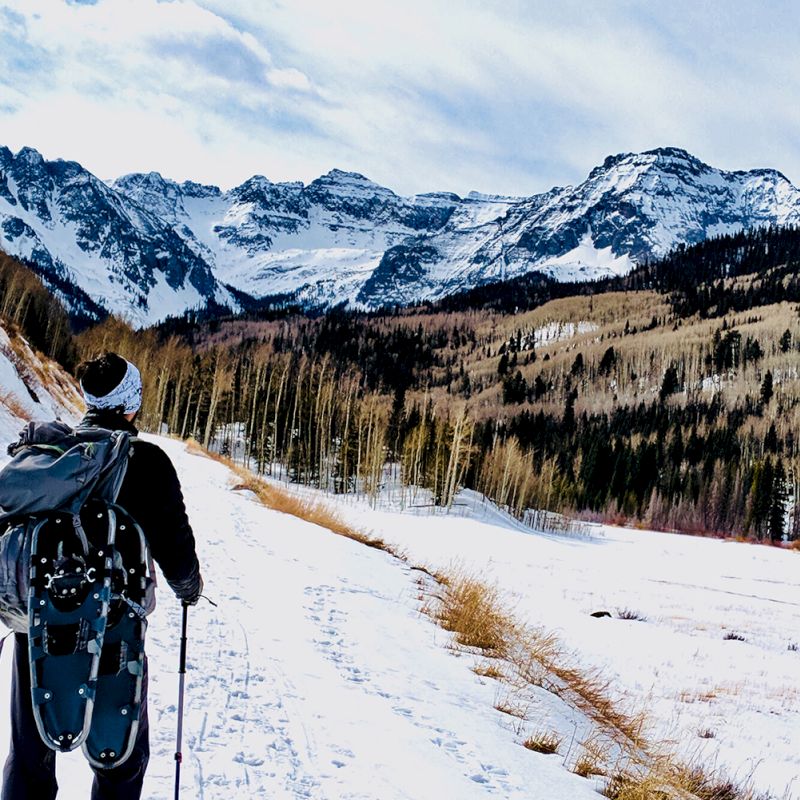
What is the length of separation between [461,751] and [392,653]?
2.33 metres

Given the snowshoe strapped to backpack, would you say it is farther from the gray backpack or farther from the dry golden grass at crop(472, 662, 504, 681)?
the dry golden grass at crop(472, 662, 504, 681)

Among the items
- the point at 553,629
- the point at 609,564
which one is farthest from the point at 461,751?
the point at 609,564

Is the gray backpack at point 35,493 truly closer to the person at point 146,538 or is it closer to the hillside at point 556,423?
the person at point 146,538

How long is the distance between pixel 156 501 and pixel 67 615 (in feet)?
1.90

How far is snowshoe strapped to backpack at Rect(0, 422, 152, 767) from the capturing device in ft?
8.37

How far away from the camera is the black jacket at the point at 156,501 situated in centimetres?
289

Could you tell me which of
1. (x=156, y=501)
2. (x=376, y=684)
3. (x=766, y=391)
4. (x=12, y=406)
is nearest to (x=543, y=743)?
(x=376, y=684)

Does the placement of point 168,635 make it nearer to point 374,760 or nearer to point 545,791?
point 374,760

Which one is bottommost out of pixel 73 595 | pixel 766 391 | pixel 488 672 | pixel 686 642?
pixel 686 642

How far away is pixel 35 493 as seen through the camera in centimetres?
260

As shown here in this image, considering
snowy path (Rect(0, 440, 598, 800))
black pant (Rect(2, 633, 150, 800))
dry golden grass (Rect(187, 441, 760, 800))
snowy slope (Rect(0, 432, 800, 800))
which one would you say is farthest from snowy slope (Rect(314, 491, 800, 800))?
black pant (Rect(2, 633, 150, 800))

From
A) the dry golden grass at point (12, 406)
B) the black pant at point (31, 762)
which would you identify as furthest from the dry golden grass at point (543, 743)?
the dry golden grass at point (12, 406)

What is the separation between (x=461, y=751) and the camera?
203 inches

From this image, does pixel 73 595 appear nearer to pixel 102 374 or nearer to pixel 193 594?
pixel 193 594
